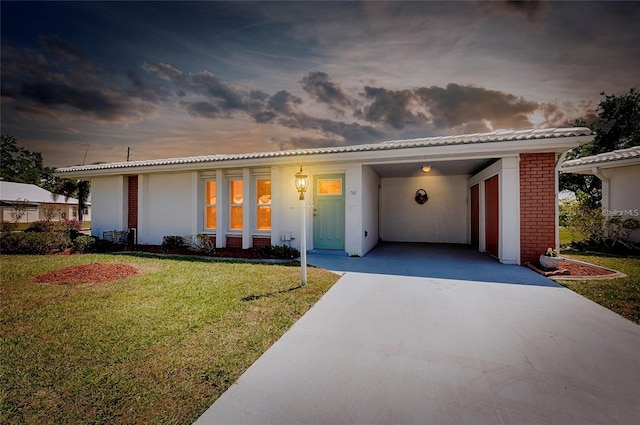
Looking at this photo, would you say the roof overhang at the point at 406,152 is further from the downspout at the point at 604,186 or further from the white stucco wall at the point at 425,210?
the downspout at the point at 604,186

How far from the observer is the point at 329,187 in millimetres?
8133

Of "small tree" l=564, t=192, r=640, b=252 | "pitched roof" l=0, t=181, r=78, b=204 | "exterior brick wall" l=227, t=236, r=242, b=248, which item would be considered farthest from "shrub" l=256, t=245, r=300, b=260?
"pitched roof" l=0, t=181, r=78, b=204

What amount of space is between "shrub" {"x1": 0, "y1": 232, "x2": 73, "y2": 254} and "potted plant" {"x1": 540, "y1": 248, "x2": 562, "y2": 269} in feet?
43.0

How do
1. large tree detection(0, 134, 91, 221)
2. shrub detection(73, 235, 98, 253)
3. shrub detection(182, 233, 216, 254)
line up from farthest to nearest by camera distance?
large tree detection(0, 134, 91, 221) → shrub detection(73, 235, 98, 253) → shrub detection(182, 233, 216, 254)

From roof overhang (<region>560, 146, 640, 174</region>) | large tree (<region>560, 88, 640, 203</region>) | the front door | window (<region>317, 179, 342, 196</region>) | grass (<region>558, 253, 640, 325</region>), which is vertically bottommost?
grass (<region>558, 253, 640, 325</region>)

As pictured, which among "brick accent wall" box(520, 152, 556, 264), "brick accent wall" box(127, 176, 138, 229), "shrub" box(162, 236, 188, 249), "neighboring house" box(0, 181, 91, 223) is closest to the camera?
"brick accent wall" box(520, 152, 556, 264)

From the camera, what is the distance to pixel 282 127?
11.2 metres

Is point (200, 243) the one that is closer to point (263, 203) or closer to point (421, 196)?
point (263, 203)

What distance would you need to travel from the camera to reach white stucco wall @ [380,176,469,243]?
1025cm

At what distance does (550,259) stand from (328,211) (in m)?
5.20

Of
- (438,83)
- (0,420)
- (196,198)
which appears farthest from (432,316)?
(196,198)

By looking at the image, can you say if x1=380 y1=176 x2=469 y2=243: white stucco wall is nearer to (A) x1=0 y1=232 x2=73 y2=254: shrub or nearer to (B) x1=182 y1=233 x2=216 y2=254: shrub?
(B) x1=182 y1=233 x2=216 y2=254: shrub

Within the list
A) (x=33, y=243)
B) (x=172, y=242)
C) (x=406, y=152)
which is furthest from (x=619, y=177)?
(x=33, y=243)

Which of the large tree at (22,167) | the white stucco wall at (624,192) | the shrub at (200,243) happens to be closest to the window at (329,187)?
the shrub at (200,243)
